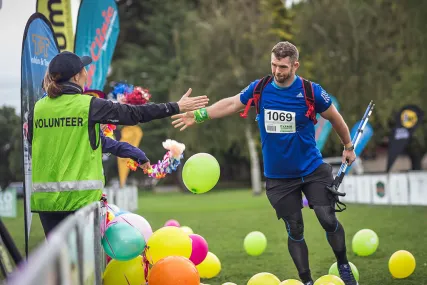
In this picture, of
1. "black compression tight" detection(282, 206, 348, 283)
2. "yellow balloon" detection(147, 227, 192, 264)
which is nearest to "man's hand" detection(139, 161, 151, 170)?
"yellow balloon" detection(147, 227, 192, 264)

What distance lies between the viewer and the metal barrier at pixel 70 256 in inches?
96.9

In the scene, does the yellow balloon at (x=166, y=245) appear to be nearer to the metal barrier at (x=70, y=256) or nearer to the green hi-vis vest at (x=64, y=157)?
the metal barrier at (x=70, y=256)

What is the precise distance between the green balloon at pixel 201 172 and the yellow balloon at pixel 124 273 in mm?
863


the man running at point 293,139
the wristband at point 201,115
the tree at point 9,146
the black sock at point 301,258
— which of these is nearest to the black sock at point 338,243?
the man running at point 293,139

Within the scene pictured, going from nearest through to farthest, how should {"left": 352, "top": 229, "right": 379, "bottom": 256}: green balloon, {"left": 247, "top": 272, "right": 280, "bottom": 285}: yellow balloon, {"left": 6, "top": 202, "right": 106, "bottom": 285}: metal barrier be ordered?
{"left": 6, "top": 202, "right": 106, "bottom": 285}: metal barrier < {"left": 247, "top": 272, "right": 280, "bottom": 285}: yellow balloon < {"left": 352, "top": 229, "right": 379, "bottom": 256}: green balloon

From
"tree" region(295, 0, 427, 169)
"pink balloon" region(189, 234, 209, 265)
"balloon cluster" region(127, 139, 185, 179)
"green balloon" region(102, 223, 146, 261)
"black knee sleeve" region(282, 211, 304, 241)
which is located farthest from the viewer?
"tree" region(295, 0, 427, 169)

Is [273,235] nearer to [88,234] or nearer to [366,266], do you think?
[366,266]

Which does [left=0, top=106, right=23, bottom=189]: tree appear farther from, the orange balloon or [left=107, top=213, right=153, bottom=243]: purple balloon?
the orange balloon

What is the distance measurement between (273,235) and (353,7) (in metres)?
24.7

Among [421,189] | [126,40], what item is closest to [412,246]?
[421,189]

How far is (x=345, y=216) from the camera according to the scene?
16.2 m

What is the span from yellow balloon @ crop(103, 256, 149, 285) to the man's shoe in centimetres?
173

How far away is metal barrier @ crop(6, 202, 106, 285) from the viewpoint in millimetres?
2461

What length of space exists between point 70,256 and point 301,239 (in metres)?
3.14
